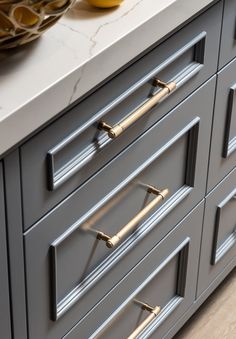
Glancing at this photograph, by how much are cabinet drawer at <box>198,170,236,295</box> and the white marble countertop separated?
52 centimetres

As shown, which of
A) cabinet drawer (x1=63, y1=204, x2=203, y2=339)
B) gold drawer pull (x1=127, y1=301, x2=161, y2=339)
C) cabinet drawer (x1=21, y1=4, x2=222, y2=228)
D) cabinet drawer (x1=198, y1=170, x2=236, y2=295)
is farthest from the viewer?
cabinet drawer (x1=198, y1=170, x2=236, y2=295)

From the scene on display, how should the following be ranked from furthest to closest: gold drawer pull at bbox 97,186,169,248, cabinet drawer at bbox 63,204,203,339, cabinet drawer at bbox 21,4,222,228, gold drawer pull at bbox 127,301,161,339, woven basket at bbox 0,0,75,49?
gold drawer pull at bbox 127,301,161,339, cabinet drawer at bbox 63,204,203,339, gold drawer pull at bbox 97,186,169,248, cabinet drawer at bbox 21,4,222,228, woven basket at bbox 0,0,75,49

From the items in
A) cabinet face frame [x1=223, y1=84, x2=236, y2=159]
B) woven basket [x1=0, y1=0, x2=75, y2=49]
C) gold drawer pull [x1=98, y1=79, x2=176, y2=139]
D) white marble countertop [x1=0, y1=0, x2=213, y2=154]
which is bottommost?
cabinet face frame [x1=223, y1=84, x2=236, y2=159]

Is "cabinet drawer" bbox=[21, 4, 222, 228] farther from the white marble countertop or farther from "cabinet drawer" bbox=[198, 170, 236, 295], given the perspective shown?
"cabinet drawer" bbox=[198, 170, 236, 295]

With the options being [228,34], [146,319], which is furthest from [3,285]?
[228,34]

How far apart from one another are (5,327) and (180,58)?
1.72ft

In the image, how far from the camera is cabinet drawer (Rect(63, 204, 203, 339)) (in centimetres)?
144

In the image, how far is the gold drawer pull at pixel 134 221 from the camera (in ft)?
4.35

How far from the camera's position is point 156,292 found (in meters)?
1.63

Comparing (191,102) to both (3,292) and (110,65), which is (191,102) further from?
(3,292)

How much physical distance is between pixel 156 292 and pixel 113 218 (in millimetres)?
324

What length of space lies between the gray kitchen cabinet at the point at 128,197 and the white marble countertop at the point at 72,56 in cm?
4

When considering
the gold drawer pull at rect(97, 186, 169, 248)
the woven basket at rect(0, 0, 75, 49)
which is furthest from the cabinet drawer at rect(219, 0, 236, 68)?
the woven basket at rect(0, 0, 75, 49)

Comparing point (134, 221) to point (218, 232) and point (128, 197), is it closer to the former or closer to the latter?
point (128, 197)
